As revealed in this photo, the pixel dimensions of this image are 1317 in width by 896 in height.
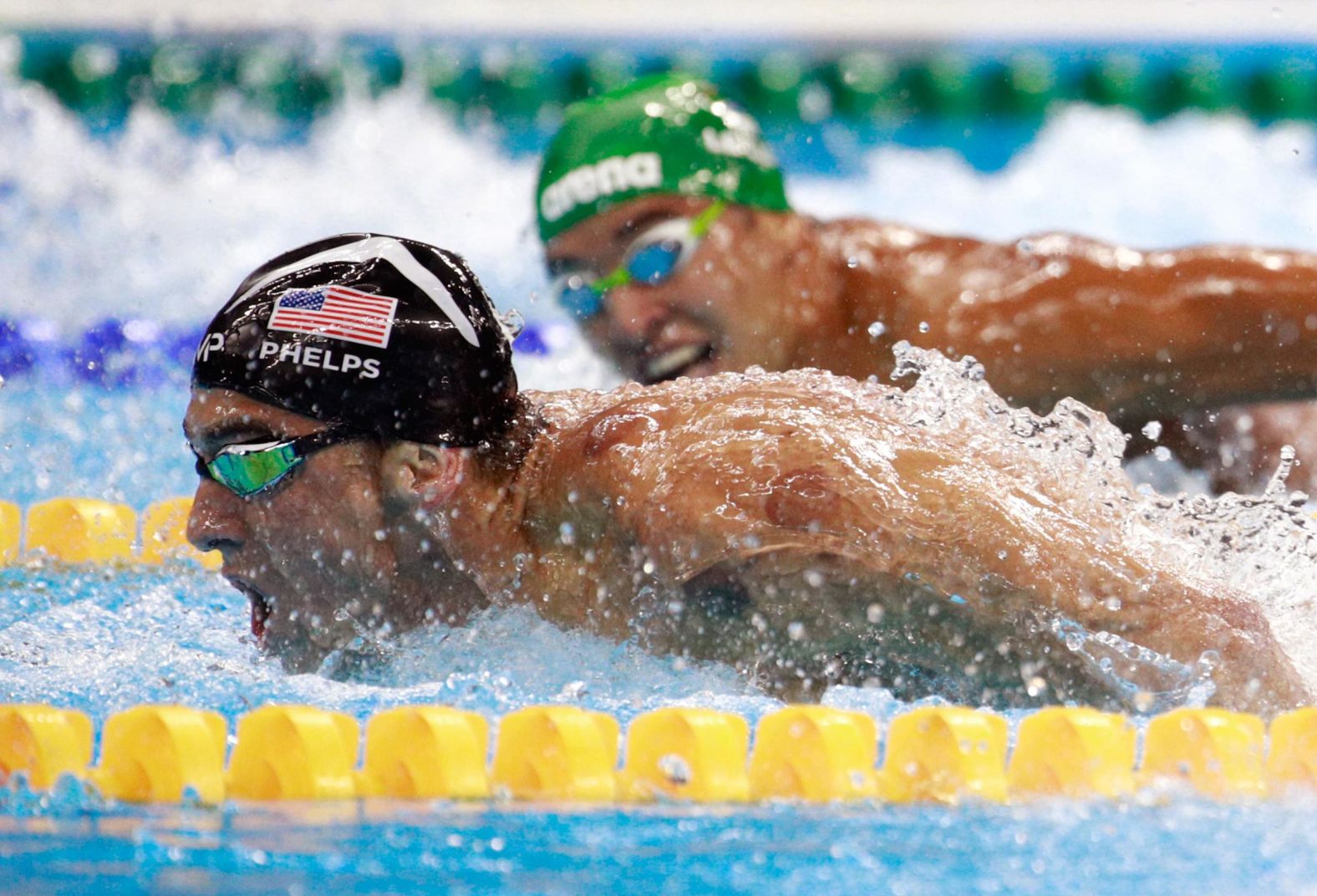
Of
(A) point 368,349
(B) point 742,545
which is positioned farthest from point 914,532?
(A) point 368,349

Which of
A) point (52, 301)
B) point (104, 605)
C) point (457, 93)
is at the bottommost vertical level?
point (104, 605)

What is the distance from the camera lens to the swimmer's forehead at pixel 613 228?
10.6ft

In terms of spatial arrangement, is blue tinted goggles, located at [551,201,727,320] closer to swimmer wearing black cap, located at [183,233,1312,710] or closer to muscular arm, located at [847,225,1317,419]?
muscular arm, located at [847,225,1317,419]

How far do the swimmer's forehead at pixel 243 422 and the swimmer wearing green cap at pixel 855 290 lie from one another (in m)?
1.19

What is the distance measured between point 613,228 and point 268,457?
4.38 ft

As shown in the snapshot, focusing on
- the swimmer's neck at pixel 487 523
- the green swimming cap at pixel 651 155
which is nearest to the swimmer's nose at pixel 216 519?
the swimmer's neck at pixel 487 523

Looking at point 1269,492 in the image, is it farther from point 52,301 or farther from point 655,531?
point 52,301

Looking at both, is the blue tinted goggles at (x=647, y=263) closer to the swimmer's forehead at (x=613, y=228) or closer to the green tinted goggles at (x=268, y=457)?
the swimmer's forehead at (x=613, y=228)

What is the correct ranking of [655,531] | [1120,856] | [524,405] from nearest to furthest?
[1120,856]
[655,531]
[524,405]

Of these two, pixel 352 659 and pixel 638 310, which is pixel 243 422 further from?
pixel 638 310

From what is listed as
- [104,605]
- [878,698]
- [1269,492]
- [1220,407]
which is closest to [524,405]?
[878,698]

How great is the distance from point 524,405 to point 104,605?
3.25 feet

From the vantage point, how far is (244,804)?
1.72 meters

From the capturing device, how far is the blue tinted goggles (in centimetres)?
319
